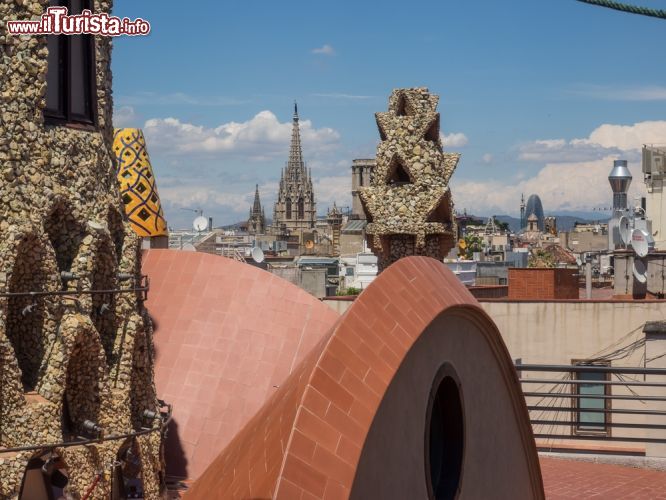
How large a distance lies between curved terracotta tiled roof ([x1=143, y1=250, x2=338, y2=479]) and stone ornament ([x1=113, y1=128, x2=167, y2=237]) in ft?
11.8

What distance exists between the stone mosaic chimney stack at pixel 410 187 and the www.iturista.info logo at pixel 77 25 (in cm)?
538

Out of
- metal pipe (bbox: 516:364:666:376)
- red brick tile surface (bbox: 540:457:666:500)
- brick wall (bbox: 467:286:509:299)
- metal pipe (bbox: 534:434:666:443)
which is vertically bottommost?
red brick tile surface (bbox: 540:457:666:500)

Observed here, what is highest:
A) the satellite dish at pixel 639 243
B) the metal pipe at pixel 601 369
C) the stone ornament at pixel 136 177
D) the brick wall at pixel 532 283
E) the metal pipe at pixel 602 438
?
the stone ornament at pixel 136 177

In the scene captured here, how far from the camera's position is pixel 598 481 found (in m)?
14.2

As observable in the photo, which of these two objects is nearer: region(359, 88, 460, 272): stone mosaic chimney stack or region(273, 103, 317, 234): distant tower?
region(359, 88, 460, 272): stone mosaic chimney stack

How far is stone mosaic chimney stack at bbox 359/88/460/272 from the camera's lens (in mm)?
13812

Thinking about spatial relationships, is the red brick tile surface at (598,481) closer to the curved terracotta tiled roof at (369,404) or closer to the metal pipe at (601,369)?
the metal pipe at (601,369)

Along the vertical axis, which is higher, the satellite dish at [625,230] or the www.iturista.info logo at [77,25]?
the www.iturista.info logo at [77,25]

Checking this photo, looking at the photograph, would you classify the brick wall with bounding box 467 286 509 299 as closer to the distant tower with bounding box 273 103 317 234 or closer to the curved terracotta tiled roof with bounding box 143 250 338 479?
the curved terracotta tiled roof with bounding box 143 250 338 479

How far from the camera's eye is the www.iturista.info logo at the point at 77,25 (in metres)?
8.11

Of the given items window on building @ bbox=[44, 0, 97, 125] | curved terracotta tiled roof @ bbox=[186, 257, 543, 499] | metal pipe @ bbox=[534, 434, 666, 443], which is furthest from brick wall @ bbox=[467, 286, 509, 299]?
window on building @ bbox=[44, 0, 97, 125]

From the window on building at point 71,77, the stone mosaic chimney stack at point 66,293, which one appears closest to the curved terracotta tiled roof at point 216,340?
the stone mosaic chimney stack at point 66,293

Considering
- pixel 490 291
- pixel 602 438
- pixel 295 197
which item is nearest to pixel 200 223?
pixel 490 291

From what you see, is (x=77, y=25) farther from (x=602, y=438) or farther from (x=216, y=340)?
(x=602, y=438)
